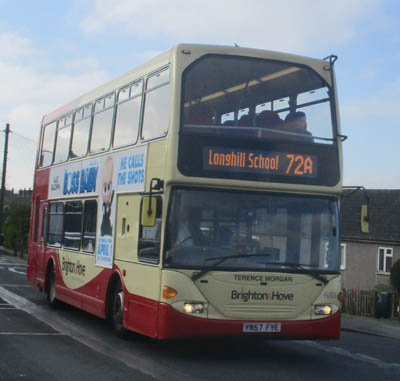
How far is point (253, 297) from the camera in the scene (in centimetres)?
1024

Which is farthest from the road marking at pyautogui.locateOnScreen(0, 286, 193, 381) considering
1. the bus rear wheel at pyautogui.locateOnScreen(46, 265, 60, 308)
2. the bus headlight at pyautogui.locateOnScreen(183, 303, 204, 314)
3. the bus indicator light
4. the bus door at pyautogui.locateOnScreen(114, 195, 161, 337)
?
the bus indicator light

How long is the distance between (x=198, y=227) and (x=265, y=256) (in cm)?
101

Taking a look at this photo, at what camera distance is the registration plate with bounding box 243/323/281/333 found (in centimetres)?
1016

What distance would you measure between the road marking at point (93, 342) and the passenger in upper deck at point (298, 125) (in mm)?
3676

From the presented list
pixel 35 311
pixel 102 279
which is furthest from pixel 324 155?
pixel 35 311

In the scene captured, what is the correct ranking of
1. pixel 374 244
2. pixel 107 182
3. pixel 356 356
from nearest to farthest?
pixel 356 356 < pixel 107 182 < pixel 374 244

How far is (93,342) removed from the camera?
11984mm

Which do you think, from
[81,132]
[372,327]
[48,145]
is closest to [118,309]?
[81,132]

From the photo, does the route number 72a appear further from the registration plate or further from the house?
the house

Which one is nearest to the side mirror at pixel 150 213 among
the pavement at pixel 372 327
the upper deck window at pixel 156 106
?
the upper deck window at pixel 156 106

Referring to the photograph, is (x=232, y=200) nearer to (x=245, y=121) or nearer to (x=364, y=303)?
(x=245, y=121)

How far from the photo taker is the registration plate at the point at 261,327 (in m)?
10.2

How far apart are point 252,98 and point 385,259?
104ft

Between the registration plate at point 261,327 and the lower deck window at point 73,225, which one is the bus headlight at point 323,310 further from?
the lower deck window at point 73,225
